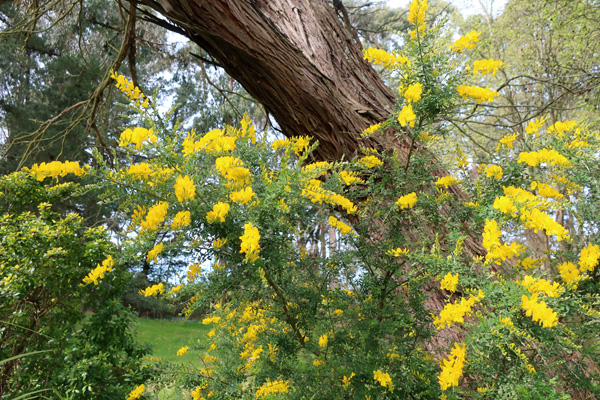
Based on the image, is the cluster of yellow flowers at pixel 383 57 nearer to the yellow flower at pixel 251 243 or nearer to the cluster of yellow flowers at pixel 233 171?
the cluster of yellow flowers at pixel 233 171

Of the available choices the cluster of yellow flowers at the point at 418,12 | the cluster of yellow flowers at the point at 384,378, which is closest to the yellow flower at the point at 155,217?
the cluster of yellow flowers at the point at 384,378

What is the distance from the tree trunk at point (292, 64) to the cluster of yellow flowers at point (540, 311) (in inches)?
48.4

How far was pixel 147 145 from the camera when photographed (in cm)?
135

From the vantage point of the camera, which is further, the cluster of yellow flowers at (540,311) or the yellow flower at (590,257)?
the yellow flower at (590,257)

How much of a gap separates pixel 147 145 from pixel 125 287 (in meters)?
0.99

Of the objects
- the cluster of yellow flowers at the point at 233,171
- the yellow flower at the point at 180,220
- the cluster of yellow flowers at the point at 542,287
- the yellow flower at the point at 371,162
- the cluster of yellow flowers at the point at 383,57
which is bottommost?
the cluster of yellow flowers at the point at 542,287

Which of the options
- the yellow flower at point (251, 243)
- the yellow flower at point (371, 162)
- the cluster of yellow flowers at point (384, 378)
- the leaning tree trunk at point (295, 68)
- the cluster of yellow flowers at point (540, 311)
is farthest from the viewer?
the leaning tree trunk at point (295, 68)

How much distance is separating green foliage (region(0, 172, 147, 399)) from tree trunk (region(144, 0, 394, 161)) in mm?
1203

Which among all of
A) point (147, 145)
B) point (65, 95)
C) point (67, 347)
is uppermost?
point (65, 95)

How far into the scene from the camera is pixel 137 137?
130 cm

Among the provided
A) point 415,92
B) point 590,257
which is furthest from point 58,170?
point 590,257

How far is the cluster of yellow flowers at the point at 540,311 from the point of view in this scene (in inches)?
38.4

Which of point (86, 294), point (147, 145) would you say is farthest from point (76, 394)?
point (147, 145)

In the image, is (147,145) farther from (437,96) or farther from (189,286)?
(437,96)
